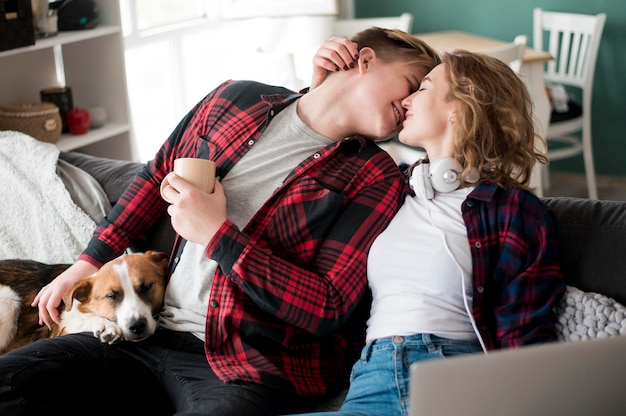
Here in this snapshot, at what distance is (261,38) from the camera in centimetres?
466

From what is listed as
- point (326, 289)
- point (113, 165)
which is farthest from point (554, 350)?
point (113, 165)

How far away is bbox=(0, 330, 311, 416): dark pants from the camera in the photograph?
5.15 ft

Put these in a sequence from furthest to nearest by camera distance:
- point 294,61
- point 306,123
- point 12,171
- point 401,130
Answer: point 294,61
point 12,171
point 306,123
point 401,130

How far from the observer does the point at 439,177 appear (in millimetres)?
1609

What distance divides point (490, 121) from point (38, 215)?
1251 mm

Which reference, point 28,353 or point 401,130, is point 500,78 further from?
point 28,353

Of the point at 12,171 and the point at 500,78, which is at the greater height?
the point at 500,78

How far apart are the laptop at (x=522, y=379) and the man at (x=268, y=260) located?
0.59 meters

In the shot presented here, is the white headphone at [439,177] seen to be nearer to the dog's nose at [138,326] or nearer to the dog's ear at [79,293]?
the dog's nose at [138,326]

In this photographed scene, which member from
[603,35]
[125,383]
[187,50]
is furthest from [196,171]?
[603,35]

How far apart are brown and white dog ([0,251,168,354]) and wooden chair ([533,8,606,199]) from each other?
2710 millimetres

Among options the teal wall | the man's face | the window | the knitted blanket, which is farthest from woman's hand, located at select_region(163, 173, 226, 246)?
the teal wall

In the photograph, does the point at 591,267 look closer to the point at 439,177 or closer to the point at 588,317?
the point at 588,317

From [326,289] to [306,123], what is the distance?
41 cm
